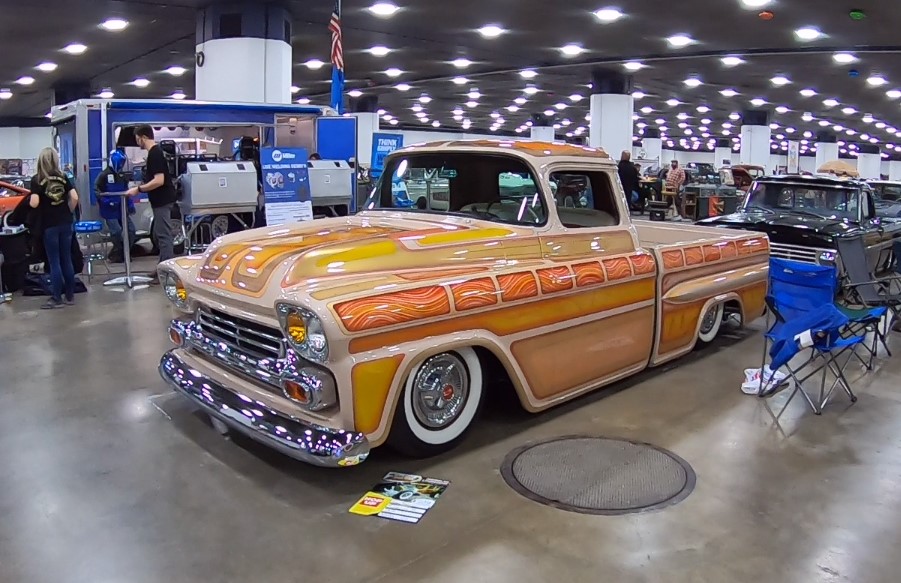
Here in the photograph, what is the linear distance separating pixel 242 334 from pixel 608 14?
31.0 feet

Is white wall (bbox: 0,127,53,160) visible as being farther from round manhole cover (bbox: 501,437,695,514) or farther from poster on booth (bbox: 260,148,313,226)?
round manhole cover (bbox: 501,437,695,514)

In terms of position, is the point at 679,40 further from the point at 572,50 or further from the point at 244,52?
the point at 244,52

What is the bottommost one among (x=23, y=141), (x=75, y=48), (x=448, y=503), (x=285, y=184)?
(x=448, y=503)

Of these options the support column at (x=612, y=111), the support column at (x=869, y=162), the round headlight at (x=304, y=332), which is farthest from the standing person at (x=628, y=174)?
the support column at (x=869, y=162)

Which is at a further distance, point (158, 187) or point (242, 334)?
point (158, 187)

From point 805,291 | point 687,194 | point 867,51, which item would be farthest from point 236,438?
point 687,194

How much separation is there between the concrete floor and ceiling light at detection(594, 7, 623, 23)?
25.2 ft

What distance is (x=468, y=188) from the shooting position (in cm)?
495

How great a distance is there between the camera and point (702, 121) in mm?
32281

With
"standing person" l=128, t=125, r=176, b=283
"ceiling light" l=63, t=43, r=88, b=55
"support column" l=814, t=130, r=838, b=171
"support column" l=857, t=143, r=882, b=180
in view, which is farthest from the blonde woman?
"support column" l=857, t=143, r=882, b=180

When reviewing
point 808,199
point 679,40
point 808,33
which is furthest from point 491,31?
point 808,199

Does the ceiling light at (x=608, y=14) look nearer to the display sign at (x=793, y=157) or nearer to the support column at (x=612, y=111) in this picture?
the support column at (x=612, y=111)

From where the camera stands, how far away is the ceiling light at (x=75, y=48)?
49.7 ft

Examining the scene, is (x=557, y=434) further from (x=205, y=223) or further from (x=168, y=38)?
(x=168, y=38)
